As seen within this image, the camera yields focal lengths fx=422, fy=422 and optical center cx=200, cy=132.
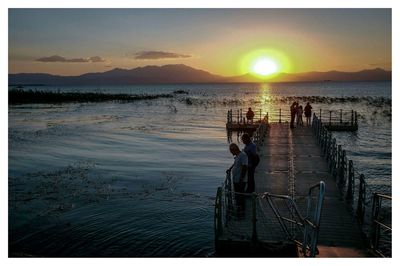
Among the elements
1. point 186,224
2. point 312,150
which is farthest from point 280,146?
point 186,224

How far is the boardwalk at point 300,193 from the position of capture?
8.95 metres

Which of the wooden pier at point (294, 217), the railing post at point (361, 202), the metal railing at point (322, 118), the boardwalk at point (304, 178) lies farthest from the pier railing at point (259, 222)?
the metal railing at point (322, 118)

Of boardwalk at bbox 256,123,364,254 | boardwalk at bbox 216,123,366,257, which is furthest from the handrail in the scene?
boardwalk at bbox 256,123,364,254

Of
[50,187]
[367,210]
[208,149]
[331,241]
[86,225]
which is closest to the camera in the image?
[331,241]

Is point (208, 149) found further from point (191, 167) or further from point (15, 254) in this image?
point (15, 254)

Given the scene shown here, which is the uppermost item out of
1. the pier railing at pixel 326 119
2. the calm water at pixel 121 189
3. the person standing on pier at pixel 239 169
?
the pier railing at pixel 326 119

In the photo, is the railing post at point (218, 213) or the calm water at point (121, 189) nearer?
the railing post at point (218, 213)

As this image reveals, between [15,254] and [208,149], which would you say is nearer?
[15,254]

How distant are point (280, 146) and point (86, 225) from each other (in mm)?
11789

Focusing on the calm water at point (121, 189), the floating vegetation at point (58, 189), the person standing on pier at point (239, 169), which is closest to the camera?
the person standing on pier at point (239, 169)

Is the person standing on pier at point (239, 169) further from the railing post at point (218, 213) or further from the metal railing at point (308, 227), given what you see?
the metal railing at point (308, 227)

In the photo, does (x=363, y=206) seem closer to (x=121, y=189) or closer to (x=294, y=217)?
(x=294, y=217)
